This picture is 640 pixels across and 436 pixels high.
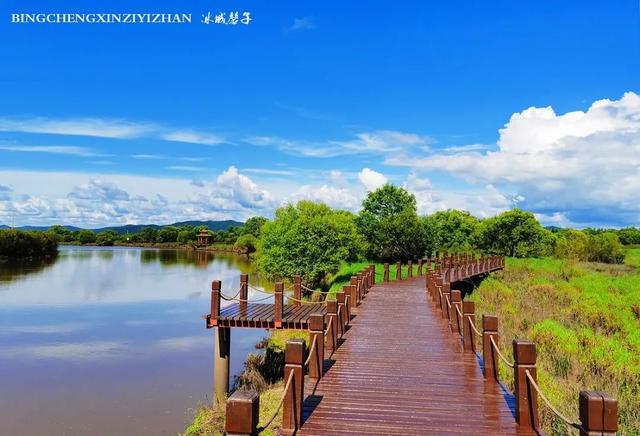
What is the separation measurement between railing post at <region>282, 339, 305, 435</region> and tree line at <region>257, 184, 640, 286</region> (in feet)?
79.0

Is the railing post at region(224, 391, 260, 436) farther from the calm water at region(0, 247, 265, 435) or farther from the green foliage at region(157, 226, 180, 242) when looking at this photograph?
the green foliage at region(157, 226, 180, 242)

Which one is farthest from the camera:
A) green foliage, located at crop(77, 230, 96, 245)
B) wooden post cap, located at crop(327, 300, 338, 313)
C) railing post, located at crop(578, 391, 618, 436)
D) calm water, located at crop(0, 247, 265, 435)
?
green foliage, located at crop(77, 230, 96, 245)

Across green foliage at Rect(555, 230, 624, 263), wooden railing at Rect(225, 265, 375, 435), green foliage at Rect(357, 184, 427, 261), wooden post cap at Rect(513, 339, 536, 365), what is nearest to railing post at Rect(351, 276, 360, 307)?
Answer: wooden railing at Rect(225, 265, 375, 435)

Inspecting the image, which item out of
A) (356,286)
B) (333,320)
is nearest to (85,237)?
(356,286)

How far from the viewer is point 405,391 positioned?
674 centimetres

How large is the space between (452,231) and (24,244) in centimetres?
5696

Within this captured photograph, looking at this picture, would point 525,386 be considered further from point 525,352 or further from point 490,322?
point 490,322

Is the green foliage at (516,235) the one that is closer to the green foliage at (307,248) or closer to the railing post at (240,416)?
the green foliage at (307,248)

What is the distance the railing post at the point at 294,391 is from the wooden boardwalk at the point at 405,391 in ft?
0.45

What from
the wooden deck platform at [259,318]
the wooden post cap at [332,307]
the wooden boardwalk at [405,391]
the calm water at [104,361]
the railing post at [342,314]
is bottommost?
the calm water at [104,361]

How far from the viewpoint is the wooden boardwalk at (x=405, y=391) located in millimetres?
5488

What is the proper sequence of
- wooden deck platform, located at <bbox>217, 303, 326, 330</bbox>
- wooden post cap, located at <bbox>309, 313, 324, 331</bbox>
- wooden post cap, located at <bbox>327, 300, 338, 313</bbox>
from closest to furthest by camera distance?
wooden post cap, located at <bbox>309, 313, 324, 331</bbox> → wooden post cap, located at <bbox>327, 300, 338, 313</bbox> → wooden deck platform, located at <bbox>217, 303, 326, 330</bbox>

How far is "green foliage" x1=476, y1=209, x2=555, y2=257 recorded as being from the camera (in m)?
48.3

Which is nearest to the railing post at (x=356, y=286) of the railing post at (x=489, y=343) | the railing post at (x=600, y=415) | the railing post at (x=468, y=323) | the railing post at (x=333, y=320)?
the railing post at (x=333, y=320)
